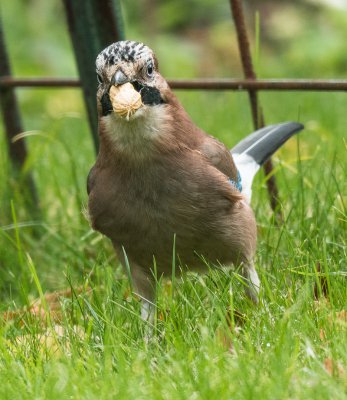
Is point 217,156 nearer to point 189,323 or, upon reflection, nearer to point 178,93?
point 189,323

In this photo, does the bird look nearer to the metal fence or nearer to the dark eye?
the dark eye

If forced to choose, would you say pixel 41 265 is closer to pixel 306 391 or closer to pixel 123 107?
pixel 123 107

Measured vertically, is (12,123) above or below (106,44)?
below

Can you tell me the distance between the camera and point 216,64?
8.24m

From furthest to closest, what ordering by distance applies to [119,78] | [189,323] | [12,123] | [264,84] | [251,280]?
[12,123] → [264,84] → [251,280] → [119,78] → [189,323]

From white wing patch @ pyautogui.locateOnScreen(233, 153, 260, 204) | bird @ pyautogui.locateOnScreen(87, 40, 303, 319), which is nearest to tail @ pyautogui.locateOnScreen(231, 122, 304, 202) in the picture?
white wing patch @ pyautogui.locateOnScreen(233, 153, 260, 204)

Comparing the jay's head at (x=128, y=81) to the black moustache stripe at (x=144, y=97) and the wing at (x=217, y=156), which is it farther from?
the wing at (x=217, y=156)

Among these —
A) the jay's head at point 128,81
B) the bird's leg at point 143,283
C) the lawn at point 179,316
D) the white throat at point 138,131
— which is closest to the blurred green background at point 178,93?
the lawn at point 179,316

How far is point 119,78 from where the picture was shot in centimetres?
284

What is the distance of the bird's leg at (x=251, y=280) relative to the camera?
9.70 ft

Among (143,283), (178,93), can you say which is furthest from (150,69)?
(178,93)

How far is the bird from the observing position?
2951mm

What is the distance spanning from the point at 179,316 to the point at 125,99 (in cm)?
63

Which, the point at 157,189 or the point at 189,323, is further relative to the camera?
the point at 157,189
